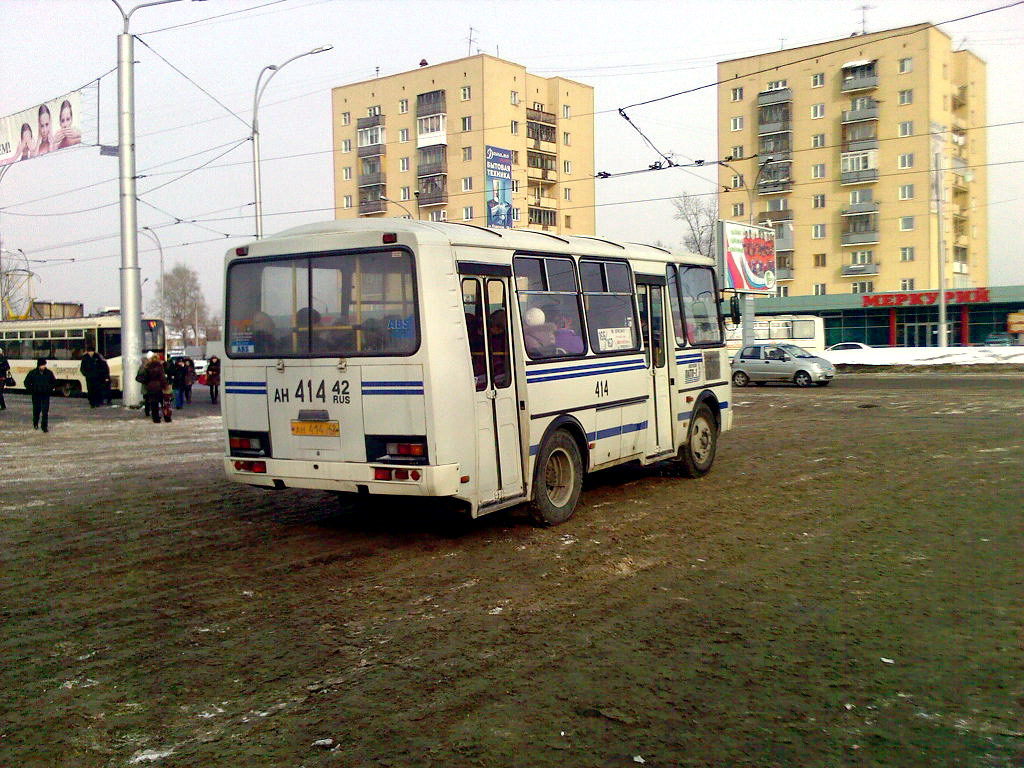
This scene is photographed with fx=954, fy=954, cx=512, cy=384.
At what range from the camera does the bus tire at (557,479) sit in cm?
913

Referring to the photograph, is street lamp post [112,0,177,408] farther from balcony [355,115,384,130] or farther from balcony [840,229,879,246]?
balcony [840,229,879,246]

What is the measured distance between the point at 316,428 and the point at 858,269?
2833 inches

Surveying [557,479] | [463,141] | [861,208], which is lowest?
[557,479]

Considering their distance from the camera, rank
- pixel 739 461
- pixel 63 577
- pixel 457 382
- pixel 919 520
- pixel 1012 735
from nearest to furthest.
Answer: pixel 1012 735 → pixel 63 577 → pixel 457 382 → pixel 919 520 → pixel 739 461

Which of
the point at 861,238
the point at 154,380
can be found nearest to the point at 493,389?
the point at 154,380

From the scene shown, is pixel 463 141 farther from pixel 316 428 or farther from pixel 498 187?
pixel 316 428

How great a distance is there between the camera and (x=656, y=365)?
11.4 m

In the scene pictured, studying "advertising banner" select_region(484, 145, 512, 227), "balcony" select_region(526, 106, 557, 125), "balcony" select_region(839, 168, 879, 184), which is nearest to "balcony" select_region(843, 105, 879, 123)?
"balcony" select_region(839, 168, 879, 184)

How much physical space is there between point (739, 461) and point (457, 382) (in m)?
7.29

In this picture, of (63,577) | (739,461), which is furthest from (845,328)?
(63,577)

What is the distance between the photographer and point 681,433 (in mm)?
12000

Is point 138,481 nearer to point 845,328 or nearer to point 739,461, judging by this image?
point 739,461

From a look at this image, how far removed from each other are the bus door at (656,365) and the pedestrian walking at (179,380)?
20530 mm

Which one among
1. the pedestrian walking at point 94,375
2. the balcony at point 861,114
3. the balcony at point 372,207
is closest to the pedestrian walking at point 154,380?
the pedestrian walking at point 94,375
